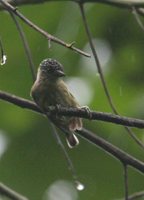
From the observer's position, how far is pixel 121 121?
10.8ft

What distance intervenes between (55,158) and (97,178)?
337mm

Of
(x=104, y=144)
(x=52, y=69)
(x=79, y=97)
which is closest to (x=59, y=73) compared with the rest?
(x=52, y=69)

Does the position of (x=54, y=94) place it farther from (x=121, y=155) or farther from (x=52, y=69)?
(x=121, y=155)

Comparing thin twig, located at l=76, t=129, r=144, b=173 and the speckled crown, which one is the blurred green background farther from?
thin twig, located at l=76, t=129, r=144, b=173

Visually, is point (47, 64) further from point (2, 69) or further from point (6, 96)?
point (2, 69)

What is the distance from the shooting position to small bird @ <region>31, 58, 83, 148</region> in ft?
12.6

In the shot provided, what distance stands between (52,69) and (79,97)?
155 centimetres

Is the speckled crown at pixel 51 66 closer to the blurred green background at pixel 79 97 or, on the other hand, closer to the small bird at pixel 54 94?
the small bird at pixel 54 94

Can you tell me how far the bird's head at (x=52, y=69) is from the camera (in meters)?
3.97

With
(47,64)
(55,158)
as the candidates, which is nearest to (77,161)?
(55,158)

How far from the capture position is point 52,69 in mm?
3982

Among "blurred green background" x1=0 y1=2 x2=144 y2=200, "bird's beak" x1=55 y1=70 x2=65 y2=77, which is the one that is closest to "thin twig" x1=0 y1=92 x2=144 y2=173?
"bird's beak" x1=55 y1=70 x2=65 y2=77

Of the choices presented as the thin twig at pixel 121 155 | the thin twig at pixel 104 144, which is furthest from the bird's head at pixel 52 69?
the thin twig at pixel 121 155

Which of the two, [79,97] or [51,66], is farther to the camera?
[79,97]
